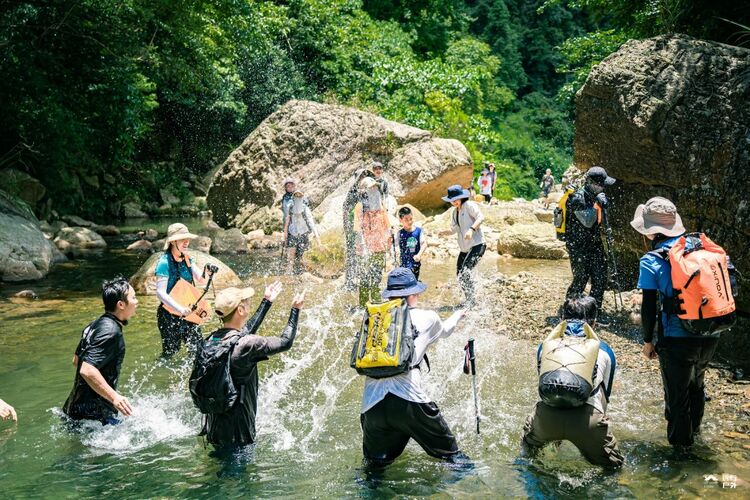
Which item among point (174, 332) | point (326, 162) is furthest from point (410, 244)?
point (326, 162)

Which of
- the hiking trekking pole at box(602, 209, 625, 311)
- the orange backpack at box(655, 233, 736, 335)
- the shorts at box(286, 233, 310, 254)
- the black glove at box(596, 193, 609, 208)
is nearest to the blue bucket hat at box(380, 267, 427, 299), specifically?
the orange backpack at box(655, 233, 736, 335)

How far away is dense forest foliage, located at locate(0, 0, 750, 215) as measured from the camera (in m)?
Answer: 17.5

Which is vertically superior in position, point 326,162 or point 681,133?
point 326,162

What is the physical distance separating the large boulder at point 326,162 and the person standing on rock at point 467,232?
10.3 metres

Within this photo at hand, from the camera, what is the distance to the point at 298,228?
1301cm

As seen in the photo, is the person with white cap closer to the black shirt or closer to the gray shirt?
the black shirt

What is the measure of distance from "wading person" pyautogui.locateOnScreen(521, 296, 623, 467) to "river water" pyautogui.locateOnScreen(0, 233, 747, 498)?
1.50ft

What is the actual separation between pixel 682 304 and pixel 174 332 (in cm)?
529

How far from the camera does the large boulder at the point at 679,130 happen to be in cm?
751

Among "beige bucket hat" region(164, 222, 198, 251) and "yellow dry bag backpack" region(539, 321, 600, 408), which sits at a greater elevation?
"beige bucket hat" region(164, 222, 198, 251)

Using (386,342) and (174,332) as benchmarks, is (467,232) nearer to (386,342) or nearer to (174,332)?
(174,332)

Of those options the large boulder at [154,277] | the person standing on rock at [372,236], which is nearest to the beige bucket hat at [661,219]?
the person standing on rock at [372,236]

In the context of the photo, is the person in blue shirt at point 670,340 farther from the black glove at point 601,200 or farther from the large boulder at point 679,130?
the black glove at point 601,200

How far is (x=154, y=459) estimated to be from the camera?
575 centimetres
